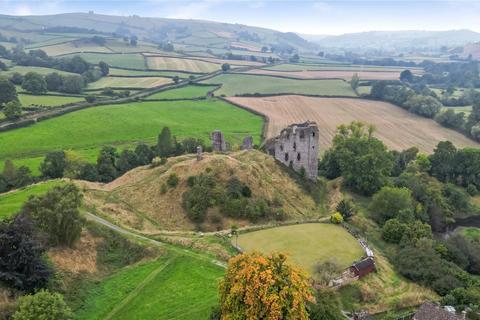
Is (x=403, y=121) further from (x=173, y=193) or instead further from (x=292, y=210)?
(x=173, y=193)

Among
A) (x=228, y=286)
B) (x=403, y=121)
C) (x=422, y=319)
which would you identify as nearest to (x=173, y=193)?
(x=228, y=286)

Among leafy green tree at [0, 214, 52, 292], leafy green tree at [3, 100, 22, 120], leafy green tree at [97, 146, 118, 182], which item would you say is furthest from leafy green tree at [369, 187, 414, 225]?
leafy green tree at [3, 100, 22, 120]

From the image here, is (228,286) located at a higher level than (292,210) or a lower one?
higher

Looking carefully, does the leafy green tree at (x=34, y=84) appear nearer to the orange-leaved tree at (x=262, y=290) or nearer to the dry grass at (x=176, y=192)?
the dry grass at (x=176, y=192)

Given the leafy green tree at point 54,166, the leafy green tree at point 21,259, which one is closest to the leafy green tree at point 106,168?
the leafy green tree at point 54,166

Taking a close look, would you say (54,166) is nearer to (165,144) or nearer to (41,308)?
(165,144)

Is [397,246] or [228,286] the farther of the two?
[397,246]
